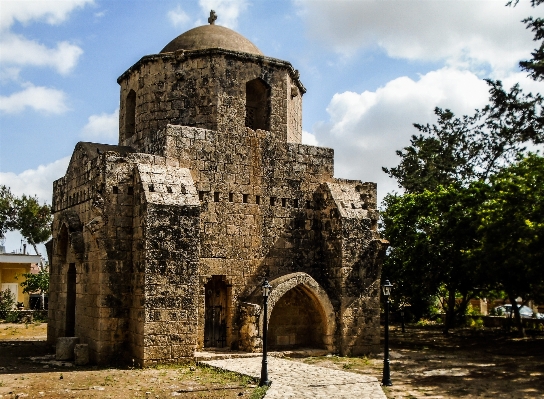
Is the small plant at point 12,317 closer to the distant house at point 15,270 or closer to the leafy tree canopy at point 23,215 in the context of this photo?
the distant house at point 15,270

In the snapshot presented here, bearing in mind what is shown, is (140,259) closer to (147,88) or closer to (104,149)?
(104,149)

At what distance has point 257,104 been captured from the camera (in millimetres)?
16422

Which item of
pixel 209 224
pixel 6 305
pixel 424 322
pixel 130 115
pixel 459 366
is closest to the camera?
pixel 459 366

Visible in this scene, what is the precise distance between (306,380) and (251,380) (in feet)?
3.45

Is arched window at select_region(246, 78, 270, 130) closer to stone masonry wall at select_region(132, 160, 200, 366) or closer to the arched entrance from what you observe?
stone masonry wall at select_region(132, 160, 200, 366)

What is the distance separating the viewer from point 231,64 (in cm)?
1539

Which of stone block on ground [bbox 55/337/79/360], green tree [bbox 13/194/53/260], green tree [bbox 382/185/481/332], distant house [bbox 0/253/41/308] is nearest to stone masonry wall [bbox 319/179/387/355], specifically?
green tree [bbox 382/185/481/332]

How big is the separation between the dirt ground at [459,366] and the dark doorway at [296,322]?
1.10 metres

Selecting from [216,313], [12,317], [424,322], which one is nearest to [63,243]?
[216,313]

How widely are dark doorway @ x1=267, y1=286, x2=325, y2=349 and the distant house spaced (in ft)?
76.2

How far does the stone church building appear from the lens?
12805 mm

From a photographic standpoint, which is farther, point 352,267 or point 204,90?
point 204,90

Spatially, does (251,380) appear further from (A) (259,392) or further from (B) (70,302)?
(B) (70,302)

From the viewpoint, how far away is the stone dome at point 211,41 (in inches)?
628
